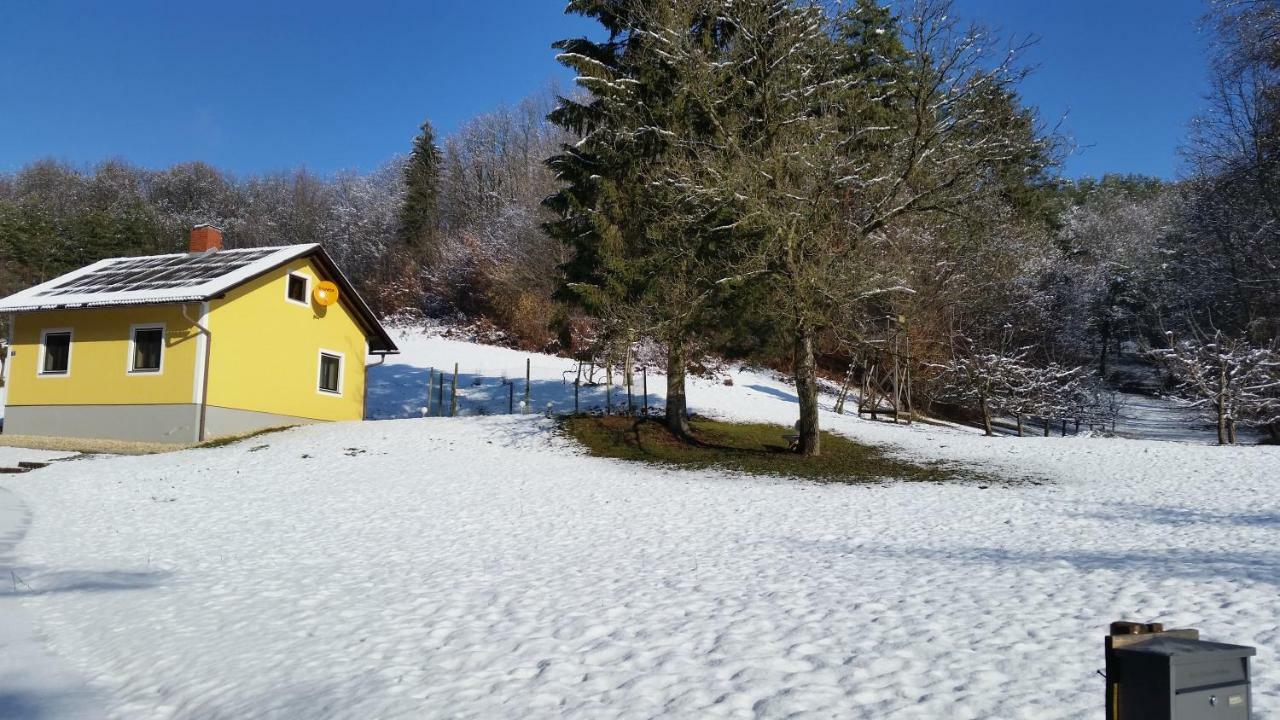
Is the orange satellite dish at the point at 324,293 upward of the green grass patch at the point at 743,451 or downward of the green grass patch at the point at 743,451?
upward

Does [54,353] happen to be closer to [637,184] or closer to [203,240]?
[203,240]

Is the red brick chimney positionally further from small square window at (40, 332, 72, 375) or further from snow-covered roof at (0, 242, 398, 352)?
small square window at (40, 332, 72, 375)

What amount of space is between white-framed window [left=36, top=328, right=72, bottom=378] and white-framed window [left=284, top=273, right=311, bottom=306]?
642 centimetres

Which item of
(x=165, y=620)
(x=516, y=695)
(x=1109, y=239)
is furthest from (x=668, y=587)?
(x=1109, y=239)

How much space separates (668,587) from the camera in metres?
7.76

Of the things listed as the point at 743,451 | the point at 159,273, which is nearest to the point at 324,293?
the point at 159,273

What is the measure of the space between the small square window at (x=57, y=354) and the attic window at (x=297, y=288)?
21.2ft

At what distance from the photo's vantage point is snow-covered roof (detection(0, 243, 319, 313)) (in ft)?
74.6

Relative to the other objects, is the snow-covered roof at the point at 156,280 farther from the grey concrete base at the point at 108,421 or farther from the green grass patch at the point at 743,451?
the green grass patch at the point at 743,451

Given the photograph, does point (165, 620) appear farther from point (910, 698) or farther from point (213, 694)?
point (910, 698)

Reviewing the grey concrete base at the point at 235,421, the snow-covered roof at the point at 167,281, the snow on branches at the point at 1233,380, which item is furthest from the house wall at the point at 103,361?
the snow on branches at the point at 1233,380

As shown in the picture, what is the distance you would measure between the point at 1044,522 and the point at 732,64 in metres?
11.9

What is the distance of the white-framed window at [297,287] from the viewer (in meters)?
25.3

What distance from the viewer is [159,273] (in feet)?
83.9
